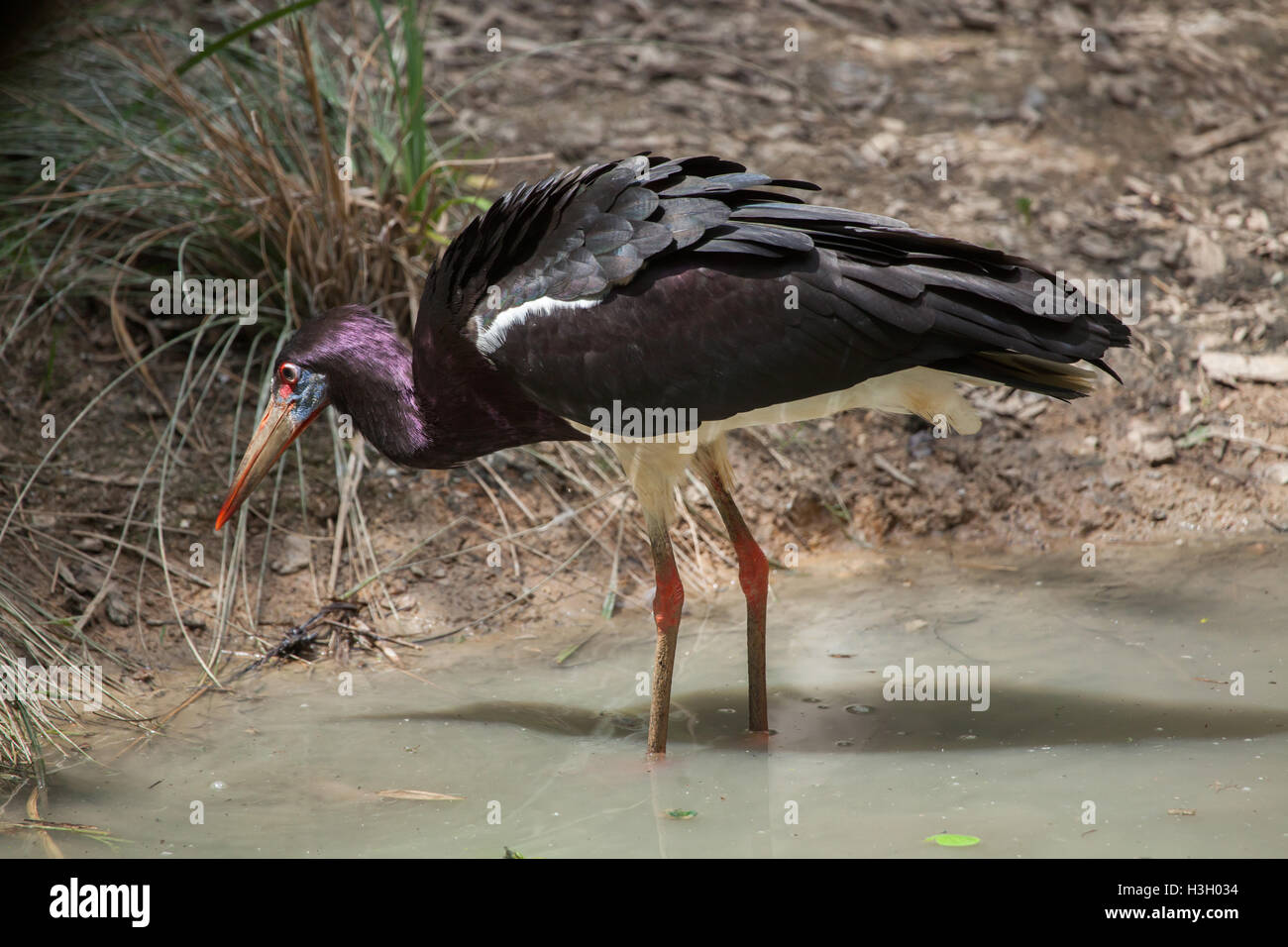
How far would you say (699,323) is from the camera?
3.74 metres

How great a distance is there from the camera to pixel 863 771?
12.1 ft

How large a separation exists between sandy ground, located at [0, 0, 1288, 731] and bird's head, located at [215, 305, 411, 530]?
83 centimetres

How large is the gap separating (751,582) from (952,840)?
123 cm

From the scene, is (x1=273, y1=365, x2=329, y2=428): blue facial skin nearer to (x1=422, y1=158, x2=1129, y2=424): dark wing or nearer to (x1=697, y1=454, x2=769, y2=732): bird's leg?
(x1=422, y1=158, x2=1129, y2=424): dark wing

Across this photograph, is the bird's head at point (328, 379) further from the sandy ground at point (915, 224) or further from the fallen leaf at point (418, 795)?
the fallen leaf at point (418, 795)

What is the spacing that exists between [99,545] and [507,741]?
195cm

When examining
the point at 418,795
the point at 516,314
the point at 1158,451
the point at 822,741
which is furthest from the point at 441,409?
the point at 1158,451

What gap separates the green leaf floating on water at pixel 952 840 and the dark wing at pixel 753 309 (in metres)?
1.30

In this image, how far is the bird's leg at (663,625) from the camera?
3932 millimetres

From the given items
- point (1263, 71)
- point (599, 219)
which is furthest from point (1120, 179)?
point (599, 219)

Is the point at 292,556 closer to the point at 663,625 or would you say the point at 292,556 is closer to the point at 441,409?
the point at 441,409

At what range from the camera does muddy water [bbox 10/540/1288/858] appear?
3.32 metres

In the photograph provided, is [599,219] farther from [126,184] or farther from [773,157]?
[773,157]

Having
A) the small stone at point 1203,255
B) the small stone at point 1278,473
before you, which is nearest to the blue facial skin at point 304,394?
the small stone at point 1278,473
